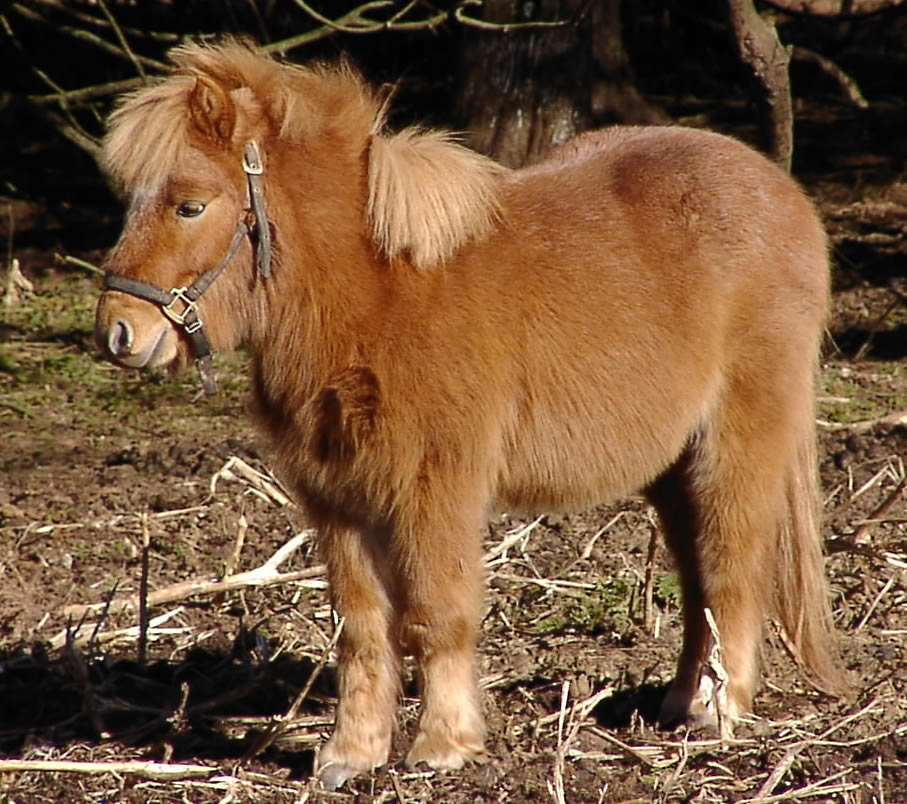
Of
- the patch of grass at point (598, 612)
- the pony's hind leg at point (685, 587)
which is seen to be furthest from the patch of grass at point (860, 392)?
the pony's hind leg at point (685, 587)

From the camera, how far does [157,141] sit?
12.2 feet

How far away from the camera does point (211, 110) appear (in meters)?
3.72

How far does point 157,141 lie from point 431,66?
9.17 m

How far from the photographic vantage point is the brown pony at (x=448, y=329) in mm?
3766

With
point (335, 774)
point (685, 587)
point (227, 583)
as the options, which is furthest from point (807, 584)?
point (227, 583)

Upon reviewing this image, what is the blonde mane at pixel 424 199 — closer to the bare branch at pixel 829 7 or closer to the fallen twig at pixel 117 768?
the fallen twig at pixel 117 768

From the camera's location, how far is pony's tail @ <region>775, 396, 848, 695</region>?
4621 millimetres

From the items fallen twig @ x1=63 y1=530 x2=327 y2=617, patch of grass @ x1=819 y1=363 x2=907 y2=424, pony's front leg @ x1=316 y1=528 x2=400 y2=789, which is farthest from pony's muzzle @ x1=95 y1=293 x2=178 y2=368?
patch of grass @ x1=819 y1=363 x2=907 y2=424

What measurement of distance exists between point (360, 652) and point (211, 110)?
152cm

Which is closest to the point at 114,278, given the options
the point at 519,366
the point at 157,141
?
the point at 157,141

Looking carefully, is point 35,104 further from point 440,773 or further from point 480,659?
point 440,773

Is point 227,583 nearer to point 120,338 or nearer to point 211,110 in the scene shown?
point 120,338

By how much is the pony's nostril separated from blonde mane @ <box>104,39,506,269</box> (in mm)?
372

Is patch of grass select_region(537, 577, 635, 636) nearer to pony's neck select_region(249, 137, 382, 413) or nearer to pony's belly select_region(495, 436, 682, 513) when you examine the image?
pony's belly select_region(495, 436, 682, 513)
